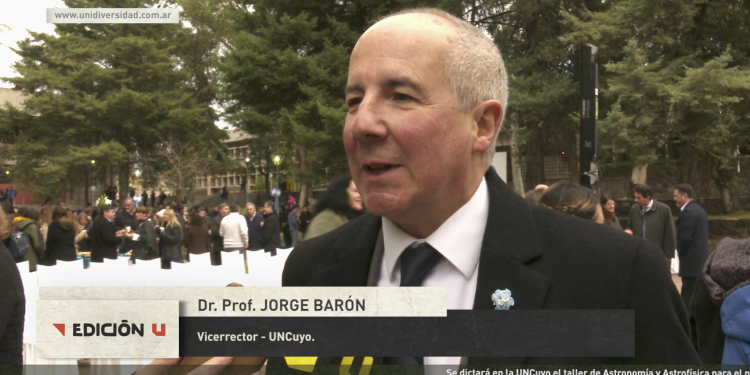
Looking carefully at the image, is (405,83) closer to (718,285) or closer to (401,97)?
(401,97)

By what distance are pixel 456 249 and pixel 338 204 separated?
2174 mm

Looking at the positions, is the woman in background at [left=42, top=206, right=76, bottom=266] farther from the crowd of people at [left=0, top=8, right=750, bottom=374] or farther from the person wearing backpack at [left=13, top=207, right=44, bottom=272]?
the crowd of people at [left=0, top=8, right=750, bottom=374]

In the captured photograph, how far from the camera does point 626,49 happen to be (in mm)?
12070

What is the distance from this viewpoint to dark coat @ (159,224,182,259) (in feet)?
23.7

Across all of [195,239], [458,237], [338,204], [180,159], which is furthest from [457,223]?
[195,239]

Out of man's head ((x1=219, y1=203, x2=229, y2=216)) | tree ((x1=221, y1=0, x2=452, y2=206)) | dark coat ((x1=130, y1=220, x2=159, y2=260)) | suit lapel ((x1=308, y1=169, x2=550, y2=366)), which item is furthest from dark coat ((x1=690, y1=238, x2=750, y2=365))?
man's head ((x1=219, y1=203, x2=229, y2=216))

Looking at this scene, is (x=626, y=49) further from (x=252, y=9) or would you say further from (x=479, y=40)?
(x=479, y=40)

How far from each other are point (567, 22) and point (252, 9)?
7.66m

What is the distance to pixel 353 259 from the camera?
116 centimetres

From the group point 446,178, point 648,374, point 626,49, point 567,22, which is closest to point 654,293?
point 648,374

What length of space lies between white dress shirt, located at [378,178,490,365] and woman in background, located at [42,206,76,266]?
5.90m

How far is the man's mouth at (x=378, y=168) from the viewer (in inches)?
38.4

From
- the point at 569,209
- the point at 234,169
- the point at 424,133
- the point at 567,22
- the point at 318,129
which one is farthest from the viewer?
the point at 567,22

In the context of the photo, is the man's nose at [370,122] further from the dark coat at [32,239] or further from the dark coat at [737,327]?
the dark coat at [32,239]
